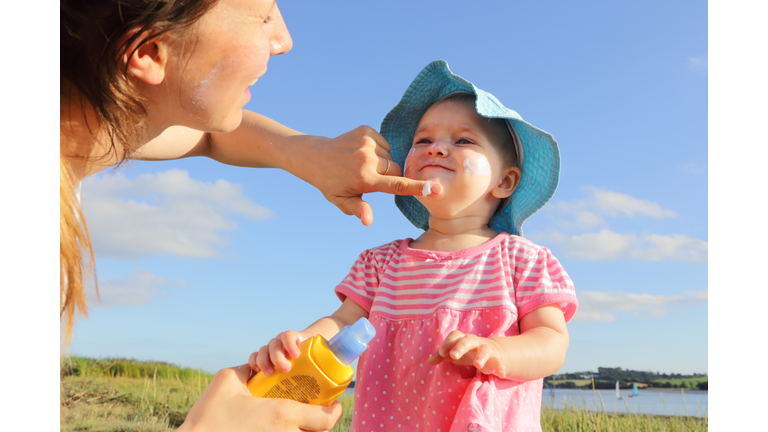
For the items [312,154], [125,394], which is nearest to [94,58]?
[312,154]

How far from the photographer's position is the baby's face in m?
1.95

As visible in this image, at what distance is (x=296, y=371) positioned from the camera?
1.47 meters

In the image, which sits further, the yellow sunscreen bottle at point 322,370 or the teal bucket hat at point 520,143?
the teal bucket hat at point 520,143

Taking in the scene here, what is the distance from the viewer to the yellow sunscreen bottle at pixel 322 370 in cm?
145

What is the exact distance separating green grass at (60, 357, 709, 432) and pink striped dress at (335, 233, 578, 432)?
161 cm

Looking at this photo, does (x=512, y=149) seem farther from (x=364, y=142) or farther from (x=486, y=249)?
(x=364, y=142)

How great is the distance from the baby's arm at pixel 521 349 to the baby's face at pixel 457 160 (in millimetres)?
494

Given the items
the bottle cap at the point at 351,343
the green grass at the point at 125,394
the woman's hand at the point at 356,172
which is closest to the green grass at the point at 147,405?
the green grass at the point at 125,394

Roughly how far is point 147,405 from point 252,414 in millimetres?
3078

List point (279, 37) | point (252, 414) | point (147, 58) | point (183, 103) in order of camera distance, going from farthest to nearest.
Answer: point (279, 37)
point (183, 103)
point (147, 58)
point (252, 414)

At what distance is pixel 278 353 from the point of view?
4.89 feet

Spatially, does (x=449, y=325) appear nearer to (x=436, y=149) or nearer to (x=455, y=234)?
(x=455, y=234)

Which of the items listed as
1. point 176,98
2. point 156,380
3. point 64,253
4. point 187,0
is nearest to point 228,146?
point 176,98

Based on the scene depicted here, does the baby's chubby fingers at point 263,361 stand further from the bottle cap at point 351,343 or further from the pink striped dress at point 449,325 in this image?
the pink striped dress at point 449,325
